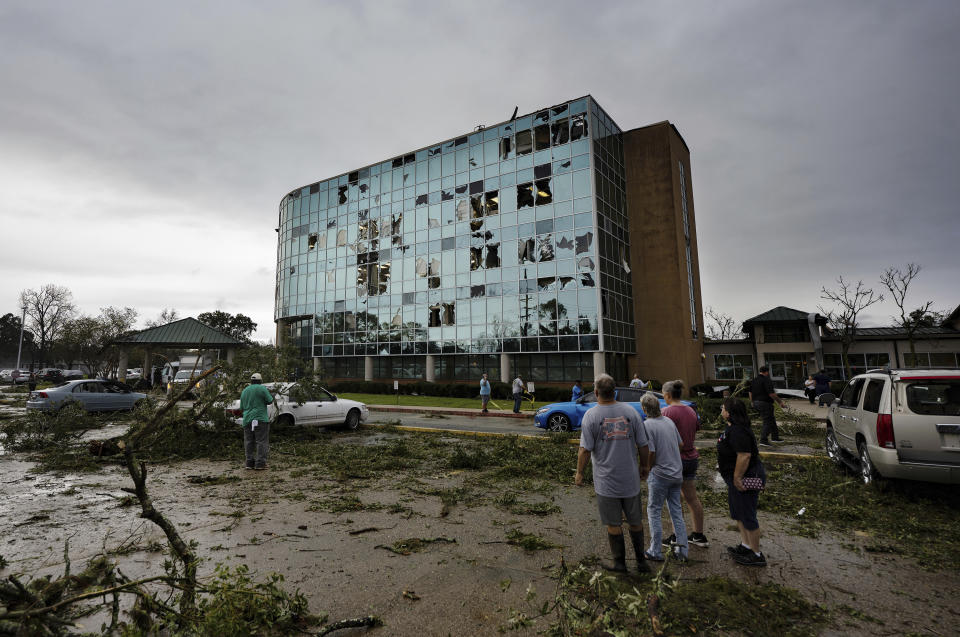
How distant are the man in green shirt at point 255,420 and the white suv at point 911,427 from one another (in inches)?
406

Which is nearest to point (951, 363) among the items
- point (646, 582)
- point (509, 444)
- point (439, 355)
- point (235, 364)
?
point (439, 355)

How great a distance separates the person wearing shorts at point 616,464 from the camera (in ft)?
14.2

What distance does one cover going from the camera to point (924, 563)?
14.9 ft

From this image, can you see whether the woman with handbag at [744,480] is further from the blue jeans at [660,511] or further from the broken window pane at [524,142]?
the broken window pane at [524,142]

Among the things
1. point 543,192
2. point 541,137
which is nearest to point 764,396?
point 543,192

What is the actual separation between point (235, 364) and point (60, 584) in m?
10.5

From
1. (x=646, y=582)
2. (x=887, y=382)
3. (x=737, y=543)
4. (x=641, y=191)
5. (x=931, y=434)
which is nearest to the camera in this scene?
(x=646, y=582)

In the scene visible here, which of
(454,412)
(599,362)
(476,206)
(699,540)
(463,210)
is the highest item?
(476,206)

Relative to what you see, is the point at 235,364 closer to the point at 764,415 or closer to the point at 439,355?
the point at 764,415

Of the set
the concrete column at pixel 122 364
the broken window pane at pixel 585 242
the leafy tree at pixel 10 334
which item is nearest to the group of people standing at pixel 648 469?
the broken window pane at pixel 585 242

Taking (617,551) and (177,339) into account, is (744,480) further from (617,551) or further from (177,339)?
(177,339)

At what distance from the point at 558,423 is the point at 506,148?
2674 centimetres

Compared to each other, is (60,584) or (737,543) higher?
(60,584)

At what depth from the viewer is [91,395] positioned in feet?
60.5
